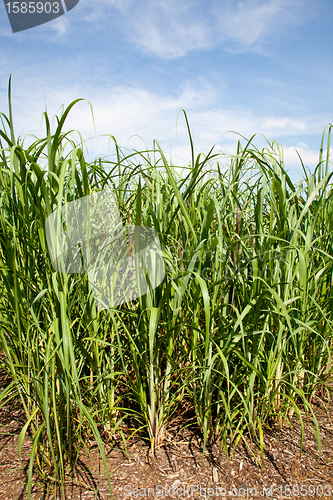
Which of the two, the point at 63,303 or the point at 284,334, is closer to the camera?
the point at 63,303

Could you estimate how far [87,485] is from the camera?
3.77ft

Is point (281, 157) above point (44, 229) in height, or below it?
above

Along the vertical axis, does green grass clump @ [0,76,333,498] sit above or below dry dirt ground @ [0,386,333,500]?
above

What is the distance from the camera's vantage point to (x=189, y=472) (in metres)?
1.21

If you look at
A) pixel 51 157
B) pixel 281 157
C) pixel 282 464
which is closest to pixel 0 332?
pixel 51 157

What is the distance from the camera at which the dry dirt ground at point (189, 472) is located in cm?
113

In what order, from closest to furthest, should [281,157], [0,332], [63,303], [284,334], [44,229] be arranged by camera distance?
[63,303]
[44,229]
[0,332]
[284,334]
[281,157]

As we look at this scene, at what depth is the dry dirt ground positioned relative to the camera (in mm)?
1129

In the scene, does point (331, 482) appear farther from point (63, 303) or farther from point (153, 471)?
point (63, 303)

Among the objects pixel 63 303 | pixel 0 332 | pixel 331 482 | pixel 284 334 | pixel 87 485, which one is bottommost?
pixel 331 482

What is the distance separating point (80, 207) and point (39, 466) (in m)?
0.98

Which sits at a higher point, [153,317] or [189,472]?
[153,317]

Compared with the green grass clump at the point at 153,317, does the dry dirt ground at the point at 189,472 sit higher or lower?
lower

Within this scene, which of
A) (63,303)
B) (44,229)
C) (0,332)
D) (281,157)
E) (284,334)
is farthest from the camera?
(281,157)
